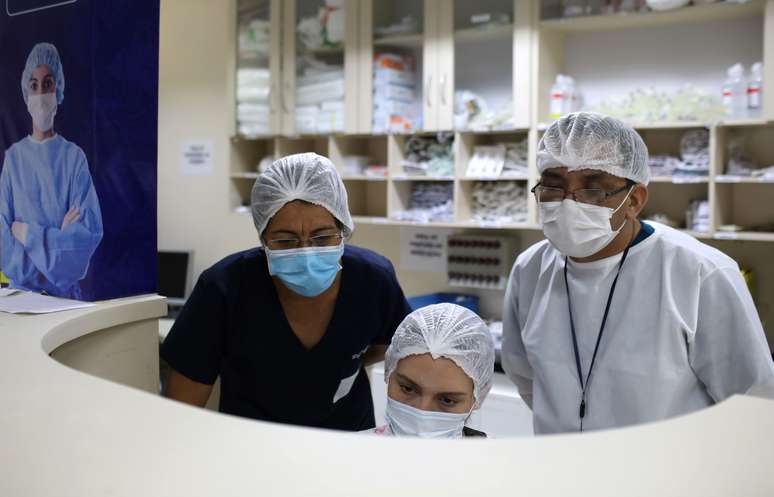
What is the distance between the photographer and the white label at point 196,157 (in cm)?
496

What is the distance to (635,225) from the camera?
1.78 m

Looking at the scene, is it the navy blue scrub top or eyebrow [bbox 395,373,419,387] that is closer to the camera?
eyebrow [bbox 395,373,419,387]

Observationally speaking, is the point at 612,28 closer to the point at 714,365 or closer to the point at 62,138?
the point at 714,365

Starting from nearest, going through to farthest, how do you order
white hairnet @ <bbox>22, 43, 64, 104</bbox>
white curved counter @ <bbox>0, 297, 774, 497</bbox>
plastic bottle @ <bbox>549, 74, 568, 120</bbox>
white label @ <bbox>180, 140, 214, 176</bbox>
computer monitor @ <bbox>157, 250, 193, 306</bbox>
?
white curved counter @ <bbox>0, 297, 774, 497</bbox>
white hairnet @ <bbox>22, 43, 64, 104</bbox>
plastic bottle @ <bbox>549, 74, 568, 120</bbox>
computer monitor @ <bbox>157, 250, 193, 306</bbox>
white label @ <bbox>180, 140, 214, 176</bbox>

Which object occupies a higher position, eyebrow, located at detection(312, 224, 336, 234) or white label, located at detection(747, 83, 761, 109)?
white label, located at detection(747, 83, 761, 109)

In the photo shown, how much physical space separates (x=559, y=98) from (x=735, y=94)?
73cm

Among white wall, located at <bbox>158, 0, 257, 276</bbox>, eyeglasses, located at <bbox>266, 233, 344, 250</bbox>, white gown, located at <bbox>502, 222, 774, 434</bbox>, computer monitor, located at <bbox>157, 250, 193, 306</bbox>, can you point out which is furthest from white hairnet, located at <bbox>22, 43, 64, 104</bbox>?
computer monitor, located at <bbox>157, 250, 193, 306</bbox>

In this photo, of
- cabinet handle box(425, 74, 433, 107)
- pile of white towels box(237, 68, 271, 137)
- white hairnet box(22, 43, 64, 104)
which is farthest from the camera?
pile of white towels box(237, 68, 271, 137)

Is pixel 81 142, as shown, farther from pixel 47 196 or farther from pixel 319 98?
pixel 319 98

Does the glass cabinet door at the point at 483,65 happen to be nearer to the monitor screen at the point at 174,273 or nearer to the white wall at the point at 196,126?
the white wall at the point at 196,126

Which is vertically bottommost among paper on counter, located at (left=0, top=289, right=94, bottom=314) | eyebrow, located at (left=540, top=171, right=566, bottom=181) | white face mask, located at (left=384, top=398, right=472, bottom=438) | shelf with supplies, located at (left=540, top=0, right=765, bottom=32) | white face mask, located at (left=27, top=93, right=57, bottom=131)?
white face mask, located at (left=384, top=398, right=472, bottom=438)

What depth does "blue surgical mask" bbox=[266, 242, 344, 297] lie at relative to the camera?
1.71 meters

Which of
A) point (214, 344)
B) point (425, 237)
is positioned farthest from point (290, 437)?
point (425, 237)

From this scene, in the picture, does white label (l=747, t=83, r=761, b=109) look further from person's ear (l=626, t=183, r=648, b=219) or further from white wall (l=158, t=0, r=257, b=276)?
white wall (l=158, t=0, r=257, b=276)
